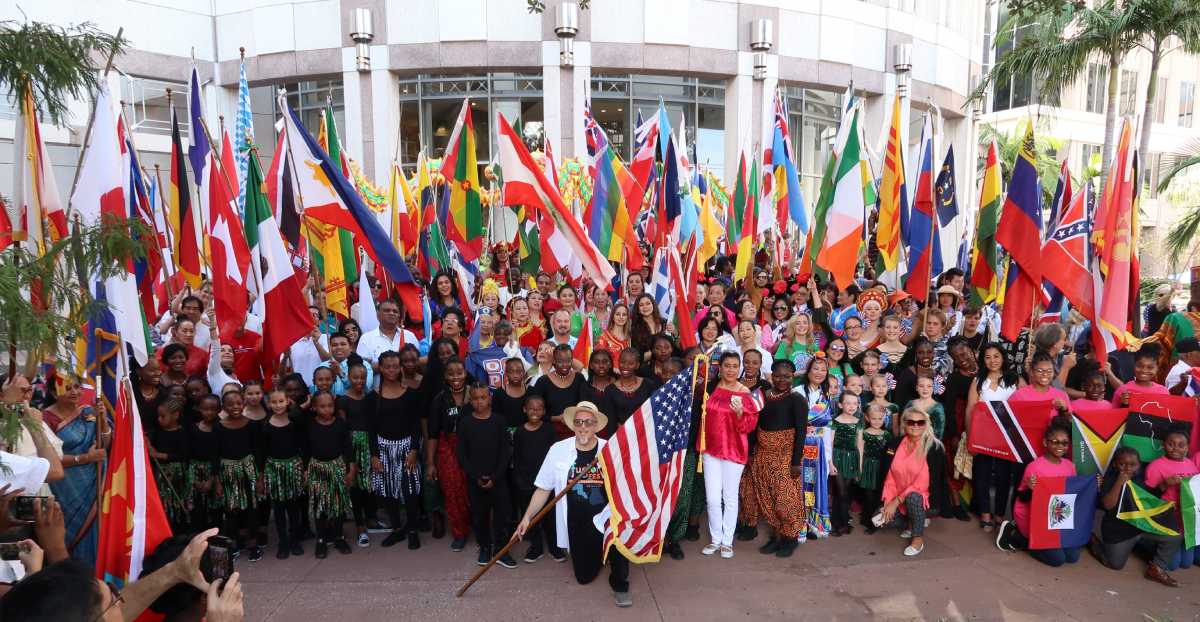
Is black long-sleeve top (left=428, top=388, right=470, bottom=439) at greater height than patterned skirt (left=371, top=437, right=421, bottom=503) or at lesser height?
greater

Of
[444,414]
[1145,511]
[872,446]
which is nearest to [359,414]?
[444,414]

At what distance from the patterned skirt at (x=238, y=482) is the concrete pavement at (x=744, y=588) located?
0.47 metres

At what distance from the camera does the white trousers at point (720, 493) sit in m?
5.19

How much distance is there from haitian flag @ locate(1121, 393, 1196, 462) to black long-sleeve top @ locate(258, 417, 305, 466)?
6111mm

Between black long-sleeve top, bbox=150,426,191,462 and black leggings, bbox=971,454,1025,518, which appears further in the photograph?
black leggings, bbox=971,454,1025,518

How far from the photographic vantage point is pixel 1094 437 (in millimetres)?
5117

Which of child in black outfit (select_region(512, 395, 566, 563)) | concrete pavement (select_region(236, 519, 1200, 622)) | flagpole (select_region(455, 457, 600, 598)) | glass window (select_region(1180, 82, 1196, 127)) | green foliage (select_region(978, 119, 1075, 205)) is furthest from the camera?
glass window (select_region(1180, 82, 1196, 127))

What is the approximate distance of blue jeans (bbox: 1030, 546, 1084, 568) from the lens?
495 centimetres

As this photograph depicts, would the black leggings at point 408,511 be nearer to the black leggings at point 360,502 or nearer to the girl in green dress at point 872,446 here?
the black leggings at point 360,502

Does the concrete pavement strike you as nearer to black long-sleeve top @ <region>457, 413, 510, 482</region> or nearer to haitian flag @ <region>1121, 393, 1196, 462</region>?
black long-sleeve top @ <region>457, 413, 510, 482</region>

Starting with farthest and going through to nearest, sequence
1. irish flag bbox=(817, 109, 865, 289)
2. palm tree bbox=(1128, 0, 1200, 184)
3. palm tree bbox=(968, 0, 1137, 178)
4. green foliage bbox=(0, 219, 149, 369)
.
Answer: palm tree bbox=(968, 0, 1137, 178) → palm tree bbox=(1128, 0, 1200, 184) → irish flag bbox=(817, 109, 865, 289) → green foliage bbox=(0, 219, 149, 369)

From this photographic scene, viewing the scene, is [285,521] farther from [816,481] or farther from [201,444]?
[816,481]

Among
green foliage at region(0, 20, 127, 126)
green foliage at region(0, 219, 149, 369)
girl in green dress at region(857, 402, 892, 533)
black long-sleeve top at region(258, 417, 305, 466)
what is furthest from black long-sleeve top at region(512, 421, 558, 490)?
green foliage at region(0, 20, 127, 126)

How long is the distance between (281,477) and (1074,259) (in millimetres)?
6606
